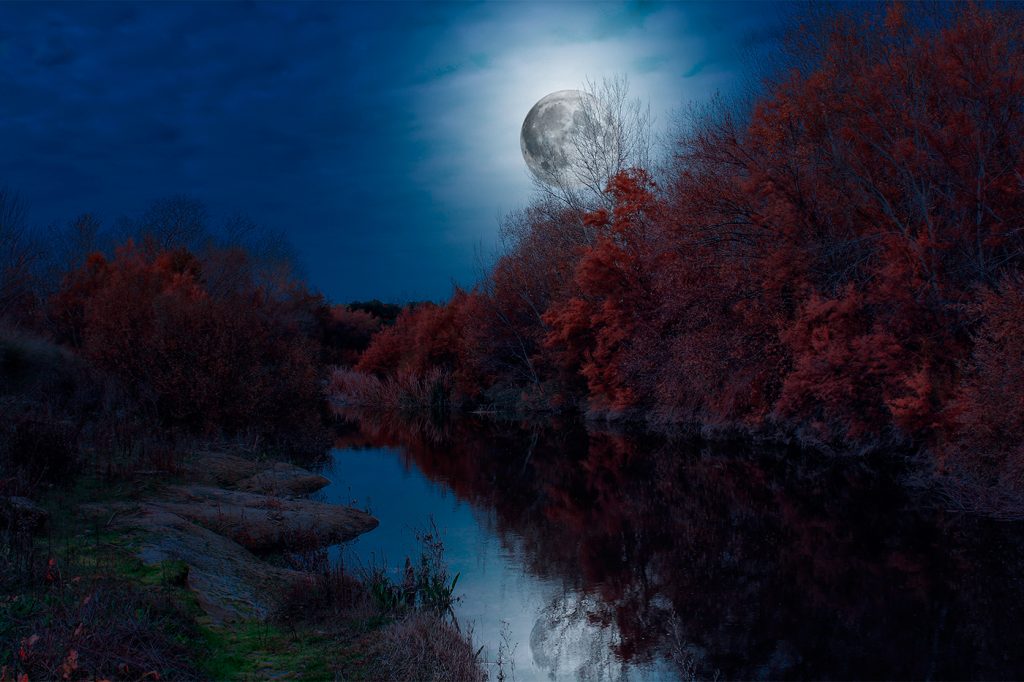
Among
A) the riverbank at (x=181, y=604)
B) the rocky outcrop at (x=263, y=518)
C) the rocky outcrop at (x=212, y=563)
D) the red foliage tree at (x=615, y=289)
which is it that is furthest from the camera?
the red foliage tree at (x=615, y=289)

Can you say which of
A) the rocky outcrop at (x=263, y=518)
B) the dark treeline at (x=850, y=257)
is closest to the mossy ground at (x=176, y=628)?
the rocky outcrop at (x=263, y=518)

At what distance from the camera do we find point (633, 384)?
2798 centimetres

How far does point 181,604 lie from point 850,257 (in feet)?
55.9

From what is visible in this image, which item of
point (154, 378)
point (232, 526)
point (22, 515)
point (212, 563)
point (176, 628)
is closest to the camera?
point (176, 628)

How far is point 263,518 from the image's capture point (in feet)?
36.5

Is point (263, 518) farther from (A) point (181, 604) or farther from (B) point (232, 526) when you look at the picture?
(A) point (181, 604)

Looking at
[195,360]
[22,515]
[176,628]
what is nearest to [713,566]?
[176,628]

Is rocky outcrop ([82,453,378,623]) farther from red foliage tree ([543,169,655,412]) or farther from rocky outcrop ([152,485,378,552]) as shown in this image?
red foliage tree ([543,169,655,412])

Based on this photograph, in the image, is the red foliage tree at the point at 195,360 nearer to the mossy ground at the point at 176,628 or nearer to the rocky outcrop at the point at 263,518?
the rocky outcrop at the point at 263,518

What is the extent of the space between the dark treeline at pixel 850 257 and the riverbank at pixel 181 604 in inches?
390

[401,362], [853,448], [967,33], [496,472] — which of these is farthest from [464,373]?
[967,33]

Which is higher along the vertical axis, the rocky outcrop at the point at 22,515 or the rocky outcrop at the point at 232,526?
the rocky outcrop at the point at 22,515

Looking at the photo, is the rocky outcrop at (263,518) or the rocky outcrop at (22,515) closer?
the rocky outcrop at (22,515)

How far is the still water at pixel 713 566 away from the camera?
7.44m
